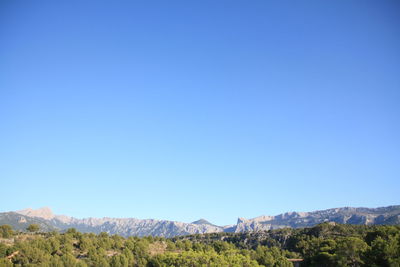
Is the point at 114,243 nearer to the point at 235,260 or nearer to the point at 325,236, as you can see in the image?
the point at 235,260

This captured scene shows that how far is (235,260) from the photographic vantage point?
298 feet

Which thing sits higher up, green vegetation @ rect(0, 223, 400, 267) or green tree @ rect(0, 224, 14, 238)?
green tree @ rect(0, 224, 14, 238)

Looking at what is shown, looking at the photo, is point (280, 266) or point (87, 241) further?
point (87, 241)

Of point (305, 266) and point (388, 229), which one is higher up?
point (388, 229)

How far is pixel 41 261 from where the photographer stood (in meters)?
96.7

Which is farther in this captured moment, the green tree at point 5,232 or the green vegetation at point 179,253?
the green tree at point 5,232

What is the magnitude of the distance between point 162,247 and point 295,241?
62.3m

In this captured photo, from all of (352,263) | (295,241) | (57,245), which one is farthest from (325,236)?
(57,245)

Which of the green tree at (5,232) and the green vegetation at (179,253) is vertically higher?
the green tree at (5,232)

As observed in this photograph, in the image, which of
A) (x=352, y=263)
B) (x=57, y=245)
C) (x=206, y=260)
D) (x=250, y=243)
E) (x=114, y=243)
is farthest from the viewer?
(x=250, y=243)

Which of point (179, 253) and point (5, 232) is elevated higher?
point (5, 232)

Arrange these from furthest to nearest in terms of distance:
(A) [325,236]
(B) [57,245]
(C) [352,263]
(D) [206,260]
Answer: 1. (A) [325,236]
2. (B) [57,245]
3. (D) [206,260]
4. (C) [352,263]

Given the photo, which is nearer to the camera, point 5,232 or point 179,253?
point 179,253

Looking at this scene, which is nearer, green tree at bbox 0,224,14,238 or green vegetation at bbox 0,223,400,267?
green vegetation at bbox 0,223,400,267
